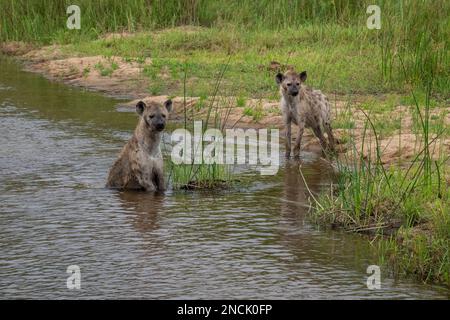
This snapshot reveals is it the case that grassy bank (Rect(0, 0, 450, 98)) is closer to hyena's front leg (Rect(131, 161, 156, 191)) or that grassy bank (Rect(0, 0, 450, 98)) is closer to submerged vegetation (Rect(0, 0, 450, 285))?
submerged vegetation (Rect(0, 0, 450, 285))

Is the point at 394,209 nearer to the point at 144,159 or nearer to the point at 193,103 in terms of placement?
the point at 144,159

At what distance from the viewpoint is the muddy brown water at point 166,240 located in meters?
6.11

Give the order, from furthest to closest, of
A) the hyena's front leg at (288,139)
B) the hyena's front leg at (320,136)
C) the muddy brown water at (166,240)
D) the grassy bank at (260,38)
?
the grassy bank at (260,38), the hyena's front leg at (320,136), the hyena's front leg at (288,139), the muddy brown water at (166,240)

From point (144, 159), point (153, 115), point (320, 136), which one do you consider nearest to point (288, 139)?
point (320, 136)

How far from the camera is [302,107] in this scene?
1052 cm

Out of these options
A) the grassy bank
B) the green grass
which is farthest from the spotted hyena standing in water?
the green grass

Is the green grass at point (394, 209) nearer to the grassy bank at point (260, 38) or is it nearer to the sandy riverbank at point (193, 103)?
the sandy riverbank at point (193, 103)

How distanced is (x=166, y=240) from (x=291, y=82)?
3.80m

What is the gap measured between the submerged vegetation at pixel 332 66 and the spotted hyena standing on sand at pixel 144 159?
22cm

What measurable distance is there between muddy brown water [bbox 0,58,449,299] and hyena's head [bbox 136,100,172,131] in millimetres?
609

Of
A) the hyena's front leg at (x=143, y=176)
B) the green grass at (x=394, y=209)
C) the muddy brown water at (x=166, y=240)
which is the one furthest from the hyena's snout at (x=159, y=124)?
the green grass at (x=394, y=209)
